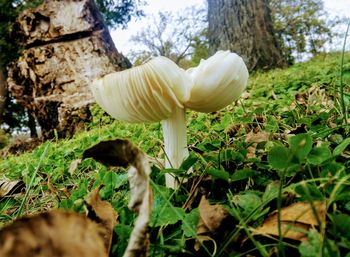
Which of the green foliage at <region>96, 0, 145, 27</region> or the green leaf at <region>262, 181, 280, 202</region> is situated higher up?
the green foliage at <region>96, 0, 145, 27</region>

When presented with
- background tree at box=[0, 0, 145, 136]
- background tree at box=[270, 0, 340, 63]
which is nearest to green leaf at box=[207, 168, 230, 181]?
background tree at box=[0, 0, 145, 136]

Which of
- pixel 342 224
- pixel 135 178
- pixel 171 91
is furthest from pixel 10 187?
pixel 342 224

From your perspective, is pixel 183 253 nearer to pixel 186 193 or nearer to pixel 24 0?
pixel 186 193

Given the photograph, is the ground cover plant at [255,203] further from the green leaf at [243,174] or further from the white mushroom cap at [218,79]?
the white mushroom cap at [218,79]

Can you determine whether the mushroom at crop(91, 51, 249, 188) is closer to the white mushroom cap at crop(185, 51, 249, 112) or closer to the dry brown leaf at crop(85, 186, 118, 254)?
the white mushroom cap at crop(185, 51, 249, 112)

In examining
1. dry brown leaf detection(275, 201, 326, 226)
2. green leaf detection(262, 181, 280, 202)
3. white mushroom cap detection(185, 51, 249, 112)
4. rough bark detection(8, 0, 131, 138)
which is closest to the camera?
dry brown leaf detection(275, 201, 326, 226)

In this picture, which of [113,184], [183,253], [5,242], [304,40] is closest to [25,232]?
[5,242]
